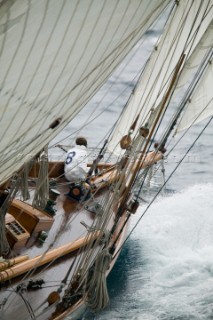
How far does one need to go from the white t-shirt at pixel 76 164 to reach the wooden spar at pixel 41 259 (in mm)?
2370

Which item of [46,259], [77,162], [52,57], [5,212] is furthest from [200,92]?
[52,57]

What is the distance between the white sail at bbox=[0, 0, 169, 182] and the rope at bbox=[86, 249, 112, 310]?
7.72 feet

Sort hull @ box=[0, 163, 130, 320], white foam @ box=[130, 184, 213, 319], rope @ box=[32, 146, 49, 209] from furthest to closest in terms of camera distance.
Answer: white foam @ box=[130, 184, 213, 319], rope @ box=[32, 146, 49, 209], hull @ box=[0, 163, 130, 320]

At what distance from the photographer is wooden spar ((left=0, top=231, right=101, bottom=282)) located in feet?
31.7

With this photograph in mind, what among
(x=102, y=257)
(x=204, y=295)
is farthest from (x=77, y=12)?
(x=204, y=295)

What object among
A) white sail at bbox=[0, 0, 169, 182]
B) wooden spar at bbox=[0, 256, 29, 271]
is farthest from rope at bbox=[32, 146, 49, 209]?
white sail at bbox=[0, 0, 169, 182]

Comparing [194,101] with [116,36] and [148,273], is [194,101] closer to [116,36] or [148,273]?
[148,273]

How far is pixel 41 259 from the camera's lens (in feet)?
31.7

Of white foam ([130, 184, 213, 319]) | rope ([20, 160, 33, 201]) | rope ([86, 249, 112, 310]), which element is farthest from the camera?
white foam ([130, 184, 213, 319])

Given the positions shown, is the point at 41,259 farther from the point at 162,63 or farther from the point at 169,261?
the point at 169,261

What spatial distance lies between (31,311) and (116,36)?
422cm

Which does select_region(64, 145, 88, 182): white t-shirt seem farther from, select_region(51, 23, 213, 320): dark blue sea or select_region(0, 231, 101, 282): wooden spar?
select_region(0, 231, 101, 282): wooden spar

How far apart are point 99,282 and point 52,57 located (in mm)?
3843

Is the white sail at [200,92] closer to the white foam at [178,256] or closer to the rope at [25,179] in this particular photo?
the white foam at [178,256]
